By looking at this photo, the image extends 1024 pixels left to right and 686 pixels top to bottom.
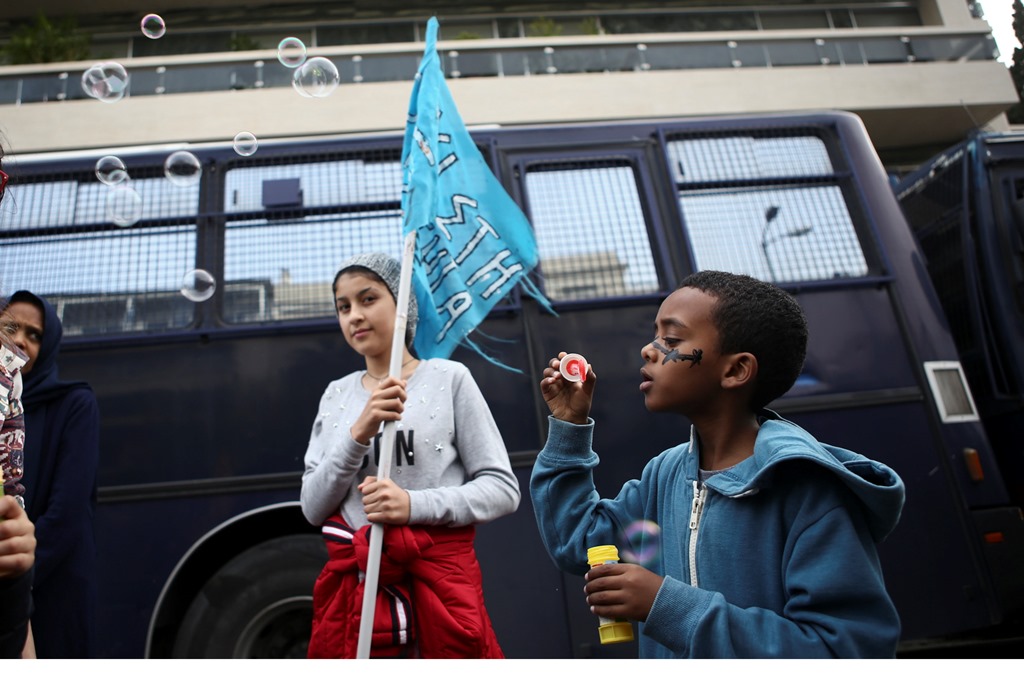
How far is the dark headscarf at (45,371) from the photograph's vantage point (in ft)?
7.32

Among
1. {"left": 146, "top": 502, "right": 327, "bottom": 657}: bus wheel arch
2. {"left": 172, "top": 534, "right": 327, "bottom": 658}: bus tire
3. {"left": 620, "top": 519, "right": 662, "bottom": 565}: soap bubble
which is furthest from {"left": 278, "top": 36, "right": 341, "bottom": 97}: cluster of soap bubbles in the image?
{"left": 620, "top": 519, "right": 662, "bottom": 565}: soap bubble

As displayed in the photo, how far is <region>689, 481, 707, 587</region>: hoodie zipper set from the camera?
1.21 meters

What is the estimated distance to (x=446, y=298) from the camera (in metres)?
2.22

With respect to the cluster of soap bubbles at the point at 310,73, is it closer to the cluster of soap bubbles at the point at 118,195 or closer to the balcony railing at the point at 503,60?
the cluster of soap bubbles at the point at 118,195

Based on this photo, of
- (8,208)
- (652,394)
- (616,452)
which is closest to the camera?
Answer: (652,394)

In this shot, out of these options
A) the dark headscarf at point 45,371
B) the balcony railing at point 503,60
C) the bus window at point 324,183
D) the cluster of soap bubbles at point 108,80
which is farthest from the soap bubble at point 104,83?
the balcony railing at point 503,60

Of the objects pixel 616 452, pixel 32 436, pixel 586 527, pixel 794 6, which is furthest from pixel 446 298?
pixel 794 6

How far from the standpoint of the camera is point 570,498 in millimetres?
1396

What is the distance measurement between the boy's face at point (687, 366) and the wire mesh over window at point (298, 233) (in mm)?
1892

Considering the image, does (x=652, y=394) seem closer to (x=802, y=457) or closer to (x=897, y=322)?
(x=802, y=457)

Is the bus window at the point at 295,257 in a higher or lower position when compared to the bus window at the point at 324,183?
lower

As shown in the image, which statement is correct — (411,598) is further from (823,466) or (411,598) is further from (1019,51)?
(1019,51)

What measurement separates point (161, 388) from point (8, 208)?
93 cm

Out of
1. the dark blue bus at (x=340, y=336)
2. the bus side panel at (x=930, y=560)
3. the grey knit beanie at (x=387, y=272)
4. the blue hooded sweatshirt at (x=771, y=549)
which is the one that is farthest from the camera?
the dark blue bus at (x=340, y=336)
